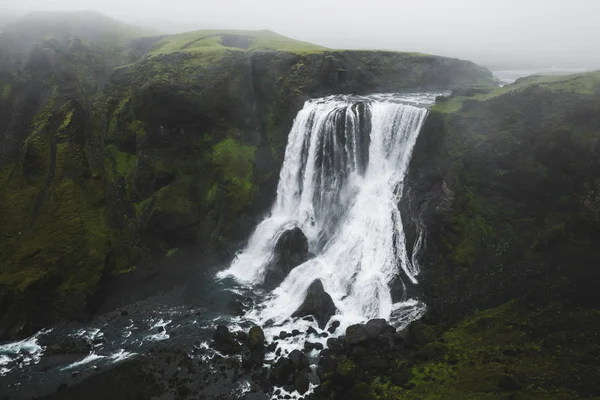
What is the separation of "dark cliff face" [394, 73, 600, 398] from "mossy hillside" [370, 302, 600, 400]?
67 millimetres

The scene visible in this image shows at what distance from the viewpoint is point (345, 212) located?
32.4m

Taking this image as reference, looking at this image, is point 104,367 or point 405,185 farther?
point 405,185

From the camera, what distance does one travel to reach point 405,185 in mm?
30578

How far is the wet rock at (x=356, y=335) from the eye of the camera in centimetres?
2222

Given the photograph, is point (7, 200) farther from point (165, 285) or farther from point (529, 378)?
point (529, 378)

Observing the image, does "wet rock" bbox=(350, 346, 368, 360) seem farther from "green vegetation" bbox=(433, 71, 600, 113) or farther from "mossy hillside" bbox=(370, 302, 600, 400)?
→ "green vegetation" bbox=(433, 71, 600, 113)

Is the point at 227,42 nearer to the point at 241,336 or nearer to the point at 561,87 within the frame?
the point at 561,87

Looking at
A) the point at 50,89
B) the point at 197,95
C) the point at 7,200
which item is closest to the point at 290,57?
the point at 197,95

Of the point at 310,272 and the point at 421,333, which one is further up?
the point at 421,333

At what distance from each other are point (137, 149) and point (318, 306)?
2316 cm

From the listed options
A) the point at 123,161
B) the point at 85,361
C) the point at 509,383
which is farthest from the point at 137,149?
the point at 509,383

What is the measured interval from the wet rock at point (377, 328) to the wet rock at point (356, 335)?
28 centimetres

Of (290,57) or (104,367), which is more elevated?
(290,57)

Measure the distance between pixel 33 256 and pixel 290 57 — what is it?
2876 centimetres
